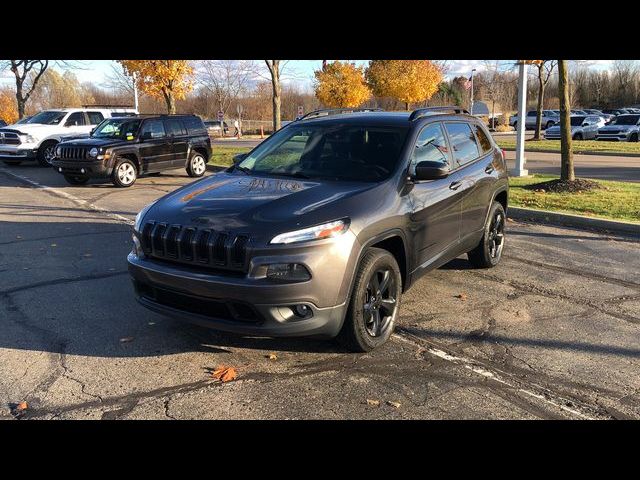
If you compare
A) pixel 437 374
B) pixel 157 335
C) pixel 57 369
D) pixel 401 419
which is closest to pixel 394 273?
pixel 437 374

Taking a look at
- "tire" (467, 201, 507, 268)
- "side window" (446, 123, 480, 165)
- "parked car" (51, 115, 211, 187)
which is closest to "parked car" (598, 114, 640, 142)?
"parked car" (51, 115, 211, 187)

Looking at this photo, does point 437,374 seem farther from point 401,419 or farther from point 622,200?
point 622,200

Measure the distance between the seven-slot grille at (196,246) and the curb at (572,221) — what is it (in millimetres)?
7028

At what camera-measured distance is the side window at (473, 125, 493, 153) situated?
20.5 ft

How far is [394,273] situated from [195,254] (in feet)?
5.12

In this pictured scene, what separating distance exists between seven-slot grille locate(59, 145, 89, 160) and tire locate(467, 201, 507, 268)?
33.5 feet

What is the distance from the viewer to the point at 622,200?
10258 millimetres

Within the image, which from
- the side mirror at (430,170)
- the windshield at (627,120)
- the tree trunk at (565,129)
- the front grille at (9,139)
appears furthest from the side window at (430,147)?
the windshield at (627,120)

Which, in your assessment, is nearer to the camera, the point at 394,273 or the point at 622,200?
the point at 394,273

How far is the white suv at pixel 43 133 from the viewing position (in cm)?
1847

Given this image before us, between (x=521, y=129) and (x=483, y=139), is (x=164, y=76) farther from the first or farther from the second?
(x=483, y=139)

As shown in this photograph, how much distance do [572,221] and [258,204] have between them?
6.88 m

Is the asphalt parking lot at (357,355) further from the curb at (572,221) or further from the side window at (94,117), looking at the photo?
the side window at (94,117)

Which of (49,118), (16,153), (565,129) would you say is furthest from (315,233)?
(49,118)
